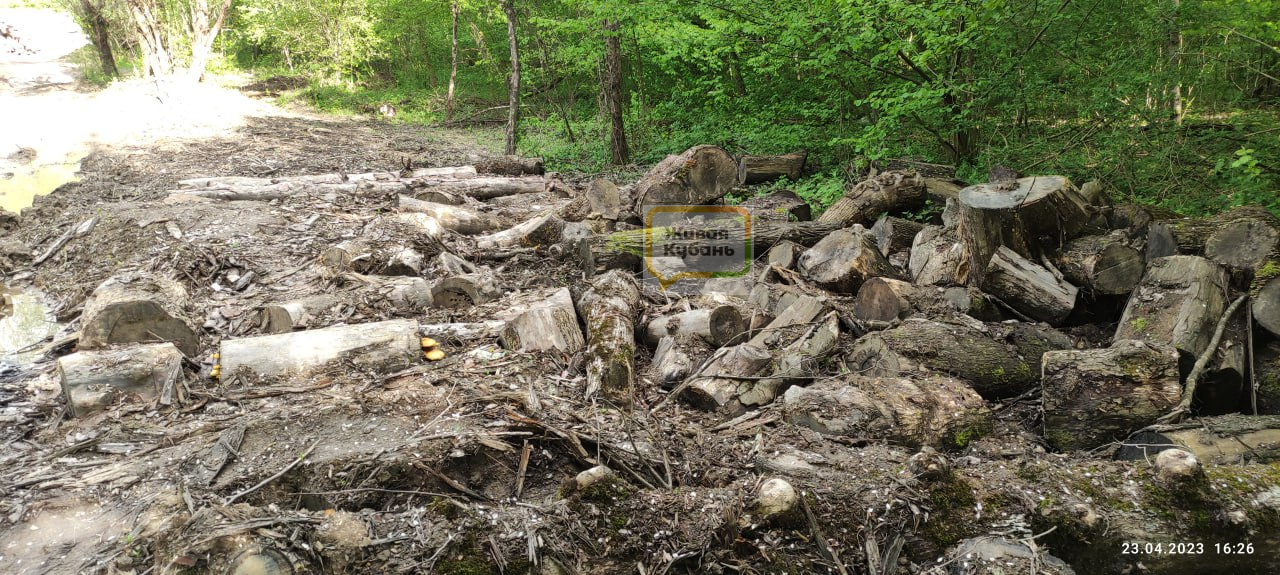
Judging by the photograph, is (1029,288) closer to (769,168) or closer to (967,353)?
(967,353)

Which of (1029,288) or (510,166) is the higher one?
(510,166)

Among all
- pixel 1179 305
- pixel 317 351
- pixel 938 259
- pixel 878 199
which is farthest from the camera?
pixel 878 199

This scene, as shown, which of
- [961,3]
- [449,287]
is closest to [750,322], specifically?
[449,287]

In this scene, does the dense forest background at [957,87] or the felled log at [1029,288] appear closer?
the felled log at [1029,288]

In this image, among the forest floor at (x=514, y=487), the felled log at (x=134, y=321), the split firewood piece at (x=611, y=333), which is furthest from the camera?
the felled log at (x=134, y=321)

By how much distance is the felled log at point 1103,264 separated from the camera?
4.46m

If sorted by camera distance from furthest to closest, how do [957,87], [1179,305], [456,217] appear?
[456,217] → [957,87] → [1179,305]

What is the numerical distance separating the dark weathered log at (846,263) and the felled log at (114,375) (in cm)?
468

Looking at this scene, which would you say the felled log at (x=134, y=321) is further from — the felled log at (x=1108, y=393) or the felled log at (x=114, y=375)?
the felled log at (x=1108, y=393)

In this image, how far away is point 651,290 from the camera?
19.1 ft

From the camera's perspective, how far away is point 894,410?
3.48 metres

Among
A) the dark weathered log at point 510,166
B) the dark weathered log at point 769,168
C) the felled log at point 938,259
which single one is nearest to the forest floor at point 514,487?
the felled log at point 938,259

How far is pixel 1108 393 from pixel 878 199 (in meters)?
3.53

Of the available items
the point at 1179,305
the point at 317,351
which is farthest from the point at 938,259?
the point at 317,351
